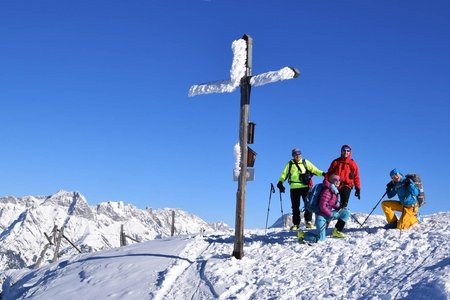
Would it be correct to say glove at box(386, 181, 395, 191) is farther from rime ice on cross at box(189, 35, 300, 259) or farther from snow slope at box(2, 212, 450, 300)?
rime ice on cross at box(189, 35, 300, 259)

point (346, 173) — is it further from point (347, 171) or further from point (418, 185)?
point (418, 185)

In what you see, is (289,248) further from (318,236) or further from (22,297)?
(22,297)

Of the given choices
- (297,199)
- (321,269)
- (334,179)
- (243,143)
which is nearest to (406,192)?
(334,179)

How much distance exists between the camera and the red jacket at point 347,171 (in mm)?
13031

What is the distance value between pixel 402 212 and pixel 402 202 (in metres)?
0.26

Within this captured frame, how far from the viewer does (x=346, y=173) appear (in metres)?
13.0

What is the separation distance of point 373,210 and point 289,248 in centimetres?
278

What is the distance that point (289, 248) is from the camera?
469 inches

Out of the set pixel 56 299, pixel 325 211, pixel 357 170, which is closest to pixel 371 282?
pixel 325 211

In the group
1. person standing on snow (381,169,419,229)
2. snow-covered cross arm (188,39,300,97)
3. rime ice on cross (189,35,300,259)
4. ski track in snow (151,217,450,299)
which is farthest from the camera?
person standing on snow (381,169,419,229)

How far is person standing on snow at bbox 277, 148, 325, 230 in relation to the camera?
1425 centimetres

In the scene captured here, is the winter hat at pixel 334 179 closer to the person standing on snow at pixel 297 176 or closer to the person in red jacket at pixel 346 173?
the person in red jacket at pixel 346 173

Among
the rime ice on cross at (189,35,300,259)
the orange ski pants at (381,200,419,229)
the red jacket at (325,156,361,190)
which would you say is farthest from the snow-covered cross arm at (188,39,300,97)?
the orange ski pants at (381,200,419,229)

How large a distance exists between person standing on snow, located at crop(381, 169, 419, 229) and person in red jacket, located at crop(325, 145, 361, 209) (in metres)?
0.89
